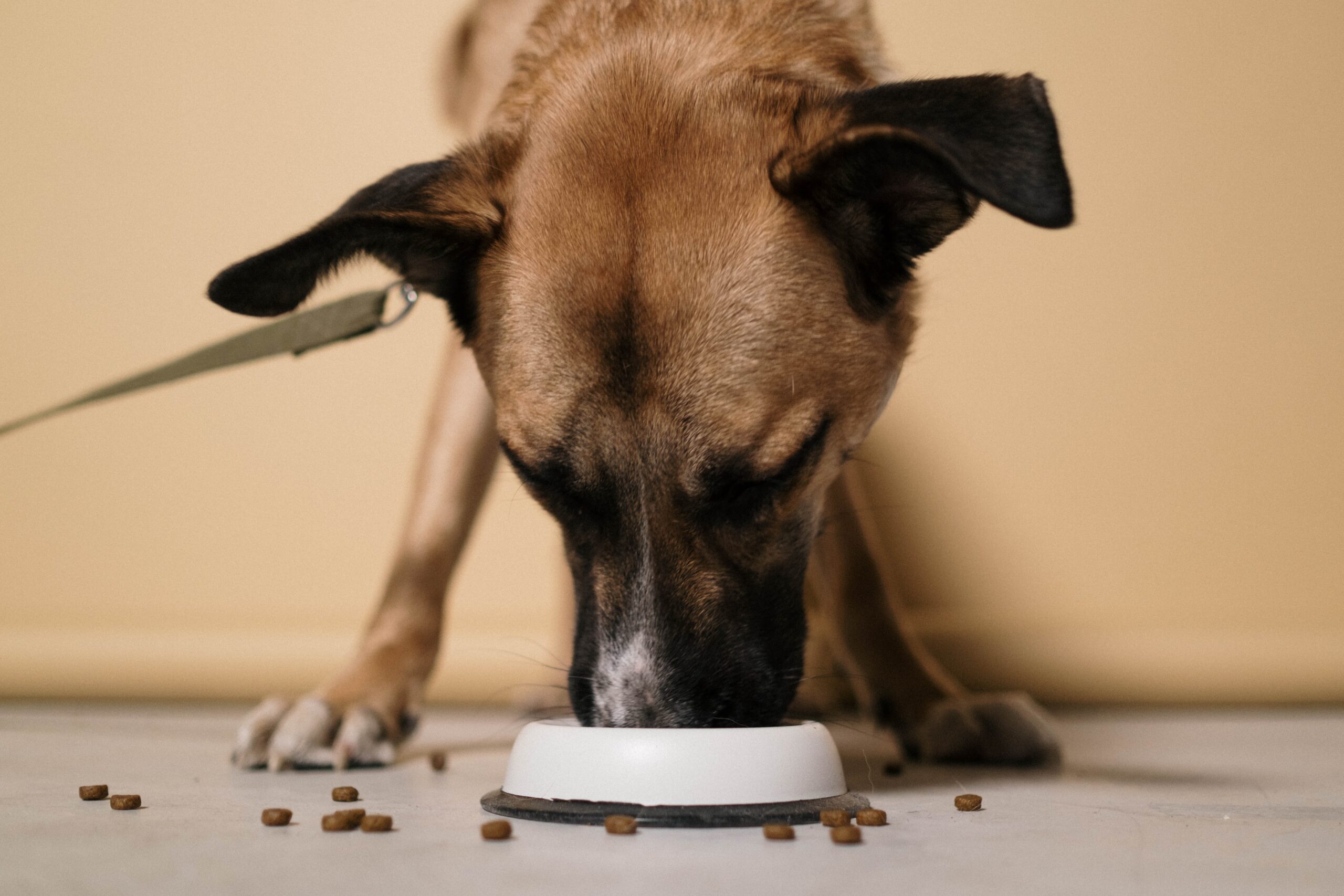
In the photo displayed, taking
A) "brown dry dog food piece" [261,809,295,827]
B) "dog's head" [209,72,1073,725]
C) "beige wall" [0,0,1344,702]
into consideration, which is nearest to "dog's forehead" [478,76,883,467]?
"dog's head" [209,72,1073,725]

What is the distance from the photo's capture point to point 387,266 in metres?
2.25

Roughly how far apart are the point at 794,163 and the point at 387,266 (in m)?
0.81

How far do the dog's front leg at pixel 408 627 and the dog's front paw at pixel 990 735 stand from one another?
3.75ft

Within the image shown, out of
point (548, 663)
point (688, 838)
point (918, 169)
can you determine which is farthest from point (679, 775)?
point (548, 663)

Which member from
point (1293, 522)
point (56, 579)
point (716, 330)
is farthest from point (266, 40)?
point (1293, 522)

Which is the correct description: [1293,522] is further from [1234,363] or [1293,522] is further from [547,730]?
[547,730]

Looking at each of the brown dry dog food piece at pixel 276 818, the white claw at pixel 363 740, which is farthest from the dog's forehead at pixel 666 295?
the white claw at pixel 363 740

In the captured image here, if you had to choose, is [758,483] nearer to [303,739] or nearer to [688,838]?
[688,838]

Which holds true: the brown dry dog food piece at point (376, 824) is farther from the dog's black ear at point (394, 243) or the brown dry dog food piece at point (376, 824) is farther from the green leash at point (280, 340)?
the green leash at point (280, 340)

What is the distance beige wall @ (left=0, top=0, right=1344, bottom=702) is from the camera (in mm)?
4094

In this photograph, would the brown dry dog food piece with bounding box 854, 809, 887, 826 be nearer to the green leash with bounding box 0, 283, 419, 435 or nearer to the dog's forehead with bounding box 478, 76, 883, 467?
the dog's forehead with bounding box 478, 76, 883, 467

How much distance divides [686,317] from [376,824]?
2.81ft

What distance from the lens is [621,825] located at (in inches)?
62.6

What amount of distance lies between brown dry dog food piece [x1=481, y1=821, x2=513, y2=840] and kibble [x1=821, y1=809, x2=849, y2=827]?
429mm
